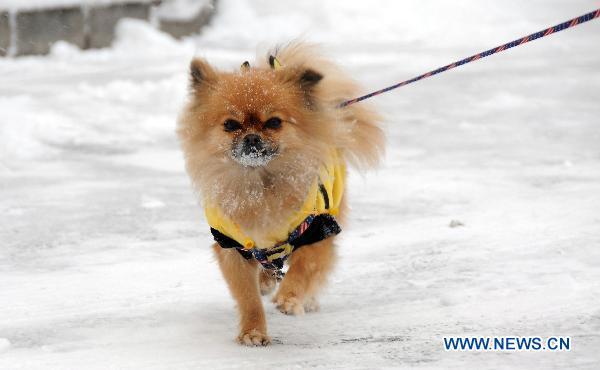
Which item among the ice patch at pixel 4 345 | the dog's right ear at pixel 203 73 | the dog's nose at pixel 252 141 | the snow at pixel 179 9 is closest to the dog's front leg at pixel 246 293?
the dog's nose at pixel 252 141

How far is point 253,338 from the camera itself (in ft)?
9.32

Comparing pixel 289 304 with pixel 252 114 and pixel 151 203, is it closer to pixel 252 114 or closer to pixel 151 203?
pixel 252 114

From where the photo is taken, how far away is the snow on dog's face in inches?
114

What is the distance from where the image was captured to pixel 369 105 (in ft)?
11.8

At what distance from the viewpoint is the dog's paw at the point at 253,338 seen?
283 centimetres

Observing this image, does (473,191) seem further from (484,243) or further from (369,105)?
(369,105)

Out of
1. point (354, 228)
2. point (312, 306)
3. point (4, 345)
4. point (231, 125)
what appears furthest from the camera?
point (354, 228)

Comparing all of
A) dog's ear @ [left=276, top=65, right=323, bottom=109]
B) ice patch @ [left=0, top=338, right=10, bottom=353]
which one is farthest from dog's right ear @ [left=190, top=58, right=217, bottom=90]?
ice patch @ [left=0, top=338, right=10, bottom=353]

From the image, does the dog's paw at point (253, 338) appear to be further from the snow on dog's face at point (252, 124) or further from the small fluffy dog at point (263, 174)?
the snow on dog's face at point (252, 124)

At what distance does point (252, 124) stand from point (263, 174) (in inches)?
8.9

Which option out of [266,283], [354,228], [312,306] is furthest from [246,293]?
[354,228]

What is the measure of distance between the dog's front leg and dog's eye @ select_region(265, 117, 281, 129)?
0.48m

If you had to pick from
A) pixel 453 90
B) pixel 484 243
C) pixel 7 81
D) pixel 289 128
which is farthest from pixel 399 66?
pixel 289 128

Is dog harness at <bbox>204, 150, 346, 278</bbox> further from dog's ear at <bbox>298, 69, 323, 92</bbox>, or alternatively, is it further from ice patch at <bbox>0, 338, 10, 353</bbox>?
ice patch at <bbox>0, 338, 10, 353</bbox>
